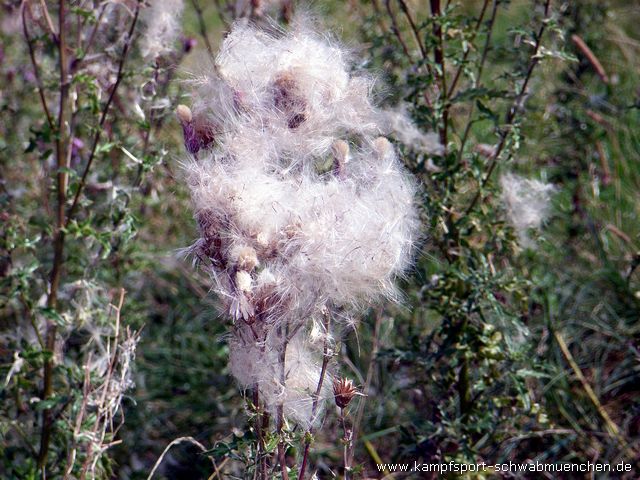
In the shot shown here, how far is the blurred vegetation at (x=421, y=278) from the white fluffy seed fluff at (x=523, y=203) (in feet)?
0.29

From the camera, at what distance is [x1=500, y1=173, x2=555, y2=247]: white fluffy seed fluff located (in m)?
2.30

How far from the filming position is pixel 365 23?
3018 mm

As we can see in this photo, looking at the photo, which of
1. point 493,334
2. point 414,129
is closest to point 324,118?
point 414,129

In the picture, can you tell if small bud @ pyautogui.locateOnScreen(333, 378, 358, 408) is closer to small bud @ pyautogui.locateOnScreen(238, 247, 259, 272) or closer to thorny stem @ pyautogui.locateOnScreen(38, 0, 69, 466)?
small bud @ pyautogui.locateOnScreen(238, 247, 259, 272)

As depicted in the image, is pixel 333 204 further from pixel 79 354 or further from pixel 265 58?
pixel 79 354

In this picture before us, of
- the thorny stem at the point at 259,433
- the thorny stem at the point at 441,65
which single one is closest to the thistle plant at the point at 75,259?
the thorny stem at the point at 259,433

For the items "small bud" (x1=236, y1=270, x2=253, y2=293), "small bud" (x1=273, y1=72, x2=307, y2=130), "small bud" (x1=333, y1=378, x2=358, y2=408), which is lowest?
"small bud" (x1=333, y1=378, x2=358, y2=408)

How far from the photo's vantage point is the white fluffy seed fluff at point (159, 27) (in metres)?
2.30

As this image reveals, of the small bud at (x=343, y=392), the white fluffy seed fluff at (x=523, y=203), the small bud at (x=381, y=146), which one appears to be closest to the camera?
the small bud at (x=343, y=392)

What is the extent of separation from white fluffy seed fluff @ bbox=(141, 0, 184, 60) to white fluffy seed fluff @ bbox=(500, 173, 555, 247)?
3.70 ft

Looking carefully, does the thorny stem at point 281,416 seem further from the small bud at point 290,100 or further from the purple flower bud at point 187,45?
the purple flower bud at point 187,45

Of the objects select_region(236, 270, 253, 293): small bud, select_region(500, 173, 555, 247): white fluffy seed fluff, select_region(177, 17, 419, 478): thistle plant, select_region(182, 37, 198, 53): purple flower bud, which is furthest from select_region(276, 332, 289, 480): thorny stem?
select_region(182, 37, 198, 53): purple flower bud

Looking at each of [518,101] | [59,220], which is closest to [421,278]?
[518,101]

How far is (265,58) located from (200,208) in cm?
38
